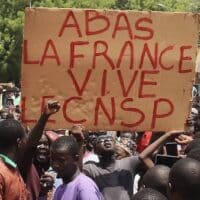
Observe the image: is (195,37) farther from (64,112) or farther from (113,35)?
(64,112)

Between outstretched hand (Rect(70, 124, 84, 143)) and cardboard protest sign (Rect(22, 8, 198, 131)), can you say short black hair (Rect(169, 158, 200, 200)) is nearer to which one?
outstretched hand (Rect(70, 124, 84, 143))

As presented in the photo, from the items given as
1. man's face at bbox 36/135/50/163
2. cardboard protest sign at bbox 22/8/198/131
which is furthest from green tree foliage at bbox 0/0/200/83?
cardboard protest sign at bbox 22/8/198/131

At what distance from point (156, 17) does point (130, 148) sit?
2329mm

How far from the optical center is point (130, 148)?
23.6 ft

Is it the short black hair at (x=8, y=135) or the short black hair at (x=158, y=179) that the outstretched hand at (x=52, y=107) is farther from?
the short black hair at (x=158, y=179)

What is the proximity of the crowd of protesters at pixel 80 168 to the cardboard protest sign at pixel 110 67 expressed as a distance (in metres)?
0.18

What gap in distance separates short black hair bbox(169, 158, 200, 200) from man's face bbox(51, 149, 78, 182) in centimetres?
122

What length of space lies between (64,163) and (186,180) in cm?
137

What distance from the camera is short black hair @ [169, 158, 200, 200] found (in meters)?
3.27

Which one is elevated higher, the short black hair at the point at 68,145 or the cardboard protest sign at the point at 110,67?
the cardboard protest sign at the point at 110,67

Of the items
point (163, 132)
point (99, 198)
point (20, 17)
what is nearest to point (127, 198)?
point (163, 132)

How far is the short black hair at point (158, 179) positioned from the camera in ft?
13.5

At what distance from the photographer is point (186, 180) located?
331cm

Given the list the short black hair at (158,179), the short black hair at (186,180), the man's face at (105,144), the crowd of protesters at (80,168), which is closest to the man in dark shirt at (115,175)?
the crowd of protesters at (80,168)
